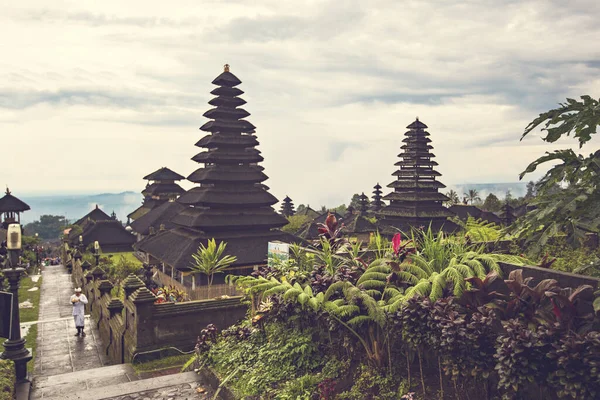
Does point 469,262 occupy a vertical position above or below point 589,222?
below

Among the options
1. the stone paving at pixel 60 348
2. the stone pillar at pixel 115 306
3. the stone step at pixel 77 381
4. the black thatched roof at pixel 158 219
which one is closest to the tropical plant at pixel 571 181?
the stone step at pixel 77 381

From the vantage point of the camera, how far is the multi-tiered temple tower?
27969mm

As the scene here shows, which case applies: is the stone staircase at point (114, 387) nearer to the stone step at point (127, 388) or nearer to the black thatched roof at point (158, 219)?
the stone step at point (127, 388)

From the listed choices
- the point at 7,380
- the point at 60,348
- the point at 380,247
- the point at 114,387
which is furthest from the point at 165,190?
the point at 380,247

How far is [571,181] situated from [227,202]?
24268 millimetres

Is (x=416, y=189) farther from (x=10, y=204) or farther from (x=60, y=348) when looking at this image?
(x=10, y=204)

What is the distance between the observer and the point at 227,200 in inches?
1142

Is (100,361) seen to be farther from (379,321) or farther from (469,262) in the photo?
(469,262)

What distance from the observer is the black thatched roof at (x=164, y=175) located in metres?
58.9

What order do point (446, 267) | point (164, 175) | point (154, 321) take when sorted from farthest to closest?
point (164, 175) → point (154, 321) → point (446, 267)

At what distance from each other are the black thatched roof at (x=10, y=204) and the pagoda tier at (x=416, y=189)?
98.3 ft

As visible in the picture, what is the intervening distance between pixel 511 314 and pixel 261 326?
513 centimetres

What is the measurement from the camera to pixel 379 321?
6.73 metres

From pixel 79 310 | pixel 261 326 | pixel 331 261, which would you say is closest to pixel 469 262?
pixel 331 261
